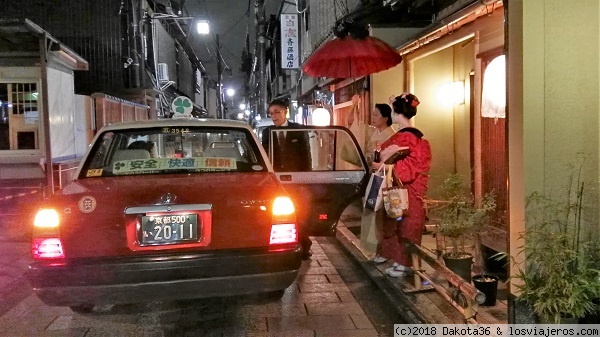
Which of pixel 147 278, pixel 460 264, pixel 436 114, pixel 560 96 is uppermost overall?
pixel 436 114

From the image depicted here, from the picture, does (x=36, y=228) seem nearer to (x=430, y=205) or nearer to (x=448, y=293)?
(x=448, y=293)

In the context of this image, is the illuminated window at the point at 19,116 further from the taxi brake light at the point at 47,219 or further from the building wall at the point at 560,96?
the building wall at the point at 560,96

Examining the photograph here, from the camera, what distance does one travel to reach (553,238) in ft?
12.6

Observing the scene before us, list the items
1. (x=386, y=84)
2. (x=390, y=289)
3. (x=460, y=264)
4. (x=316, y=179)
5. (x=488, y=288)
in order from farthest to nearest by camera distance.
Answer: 1. (x=386, y=84)
2. (x=316, y=179)
3. (x=390, y=289)
4. (x=460, y=264)
5. (x=488, y=288)

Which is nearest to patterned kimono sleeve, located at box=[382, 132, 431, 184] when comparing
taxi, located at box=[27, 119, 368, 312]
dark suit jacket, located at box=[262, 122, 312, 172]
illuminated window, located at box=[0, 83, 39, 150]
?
taxi, located at box=[27, 119, 368, 312]

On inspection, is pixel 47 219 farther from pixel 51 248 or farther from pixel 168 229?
pixel 168 229

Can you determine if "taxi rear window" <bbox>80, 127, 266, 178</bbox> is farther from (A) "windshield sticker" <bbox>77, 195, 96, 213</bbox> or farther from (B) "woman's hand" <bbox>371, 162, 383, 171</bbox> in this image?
(B) "woman's hand" <bbox>371, 162, 383, 171</bbox>

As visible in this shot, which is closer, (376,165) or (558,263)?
(558,263)

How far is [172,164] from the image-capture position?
514cm

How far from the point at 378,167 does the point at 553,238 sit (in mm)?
2256

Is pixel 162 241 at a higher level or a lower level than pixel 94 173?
lower

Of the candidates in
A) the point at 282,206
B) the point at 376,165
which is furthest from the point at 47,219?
the point at 376,165

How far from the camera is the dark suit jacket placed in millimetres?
7402

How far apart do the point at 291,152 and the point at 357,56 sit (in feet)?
8.29
